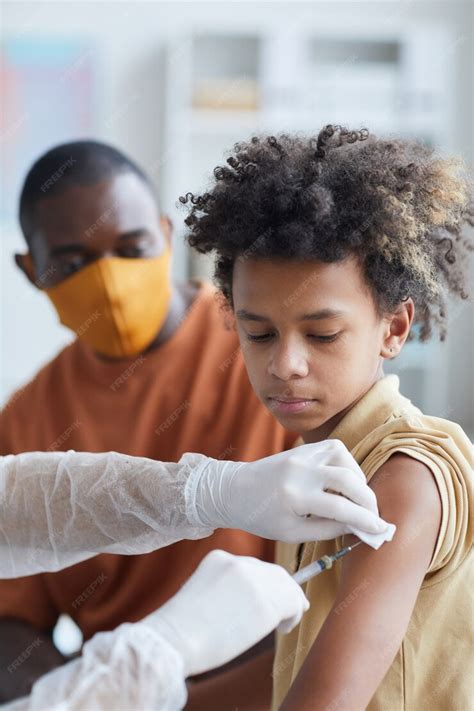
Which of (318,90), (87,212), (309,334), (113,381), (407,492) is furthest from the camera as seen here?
(318,90)

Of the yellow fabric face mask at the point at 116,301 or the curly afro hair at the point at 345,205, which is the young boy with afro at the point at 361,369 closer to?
the curly afro hair at the point at 345,205

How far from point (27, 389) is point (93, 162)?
18.3 inches

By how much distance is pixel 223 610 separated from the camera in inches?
31.9

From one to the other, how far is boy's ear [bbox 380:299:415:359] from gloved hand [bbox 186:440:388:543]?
0.67ft

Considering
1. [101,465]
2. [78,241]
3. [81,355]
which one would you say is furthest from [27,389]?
[101,465]

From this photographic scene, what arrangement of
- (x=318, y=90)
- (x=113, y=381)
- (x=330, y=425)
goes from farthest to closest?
1. (x=318, y=90)
2. (x=113, y=381)
3. (x=330, y=425)

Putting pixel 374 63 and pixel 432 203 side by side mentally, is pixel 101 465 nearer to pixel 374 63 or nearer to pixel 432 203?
pixel 432 203

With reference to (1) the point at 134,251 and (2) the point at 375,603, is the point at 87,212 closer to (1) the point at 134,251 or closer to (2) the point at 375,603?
(1) the point at 134,251

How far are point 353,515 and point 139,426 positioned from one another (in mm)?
843

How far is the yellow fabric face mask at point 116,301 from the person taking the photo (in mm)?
1613

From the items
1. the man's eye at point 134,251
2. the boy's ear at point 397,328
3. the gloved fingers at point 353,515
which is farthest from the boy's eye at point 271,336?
the man's eye at point 134,251

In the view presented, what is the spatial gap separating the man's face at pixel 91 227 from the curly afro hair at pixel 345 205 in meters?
0.43

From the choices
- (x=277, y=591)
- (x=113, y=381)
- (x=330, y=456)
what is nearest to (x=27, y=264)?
(x=113, y=381)

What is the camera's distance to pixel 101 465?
1147mm
